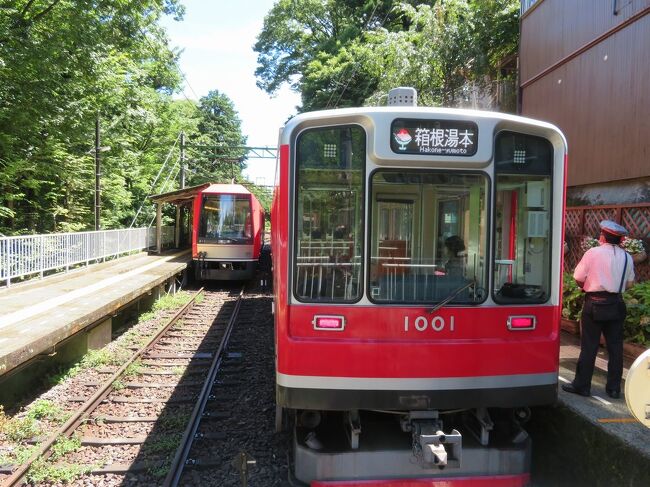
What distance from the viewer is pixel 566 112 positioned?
9.99 meters

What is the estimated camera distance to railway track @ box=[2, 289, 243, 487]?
167 inches

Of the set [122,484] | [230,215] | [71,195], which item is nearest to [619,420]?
[122,484]

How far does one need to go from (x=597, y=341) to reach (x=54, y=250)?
10603mm

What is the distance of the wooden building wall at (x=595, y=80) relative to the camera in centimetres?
775

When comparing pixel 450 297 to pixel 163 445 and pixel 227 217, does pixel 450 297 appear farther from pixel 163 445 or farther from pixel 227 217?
pixel 227 217

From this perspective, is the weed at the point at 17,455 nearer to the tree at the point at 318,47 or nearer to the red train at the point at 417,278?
the red train at the point at 417,278

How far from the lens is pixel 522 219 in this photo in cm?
362

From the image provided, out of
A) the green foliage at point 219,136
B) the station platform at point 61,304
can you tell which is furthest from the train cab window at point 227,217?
the green foliage at point 219,136

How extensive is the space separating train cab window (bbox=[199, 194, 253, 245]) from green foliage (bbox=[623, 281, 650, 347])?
1098cm

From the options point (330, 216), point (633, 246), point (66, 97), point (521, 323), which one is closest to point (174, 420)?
point (330, 216)

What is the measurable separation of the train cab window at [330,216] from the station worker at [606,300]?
207cm

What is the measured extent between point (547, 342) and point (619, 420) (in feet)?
2.88

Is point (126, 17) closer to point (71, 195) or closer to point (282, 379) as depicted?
point (71, 195)

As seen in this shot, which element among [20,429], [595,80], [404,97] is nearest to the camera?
[404,97]
